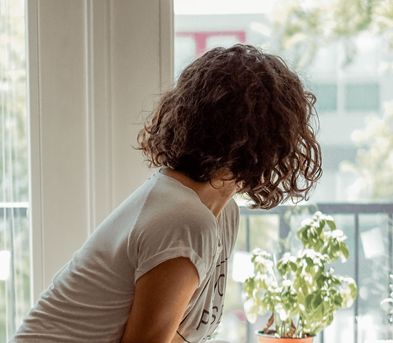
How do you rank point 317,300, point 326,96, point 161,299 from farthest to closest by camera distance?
point 326,96 → point 317,300 → point 161,299

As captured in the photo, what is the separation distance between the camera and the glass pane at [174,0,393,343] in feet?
4.42

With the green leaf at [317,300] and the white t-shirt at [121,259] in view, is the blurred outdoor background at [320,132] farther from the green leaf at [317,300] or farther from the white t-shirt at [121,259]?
the white t-shirt at [121,259]

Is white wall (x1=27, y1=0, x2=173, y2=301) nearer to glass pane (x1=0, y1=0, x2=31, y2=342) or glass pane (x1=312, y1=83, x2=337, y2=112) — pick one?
glass pane (x1=0, y1=0, x2=31, y2=342)

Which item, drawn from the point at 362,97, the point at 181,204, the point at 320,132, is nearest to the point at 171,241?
the point at 181,204

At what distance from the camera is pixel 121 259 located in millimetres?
736

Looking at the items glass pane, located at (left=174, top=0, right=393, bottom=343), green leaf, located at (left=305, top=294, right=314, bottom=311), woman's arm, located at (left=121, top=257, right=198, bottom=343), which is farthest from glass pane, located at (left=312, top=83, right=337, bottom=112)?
woman's arm, located at (left=121, top=257, right=198, bottom=343)

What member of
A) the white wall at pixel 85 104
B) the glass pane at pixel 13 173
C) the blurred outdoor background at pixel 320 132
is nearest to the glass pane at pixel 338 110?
the blurred outdoor background at pixel 320 132

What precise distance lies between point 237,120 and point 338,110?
728 mm

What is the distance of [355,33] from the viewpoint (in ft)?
4.44

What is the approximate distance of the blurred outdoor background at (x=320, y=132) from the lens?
4.40 feet

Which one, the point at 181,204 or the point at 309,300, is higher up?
the point at 181,204

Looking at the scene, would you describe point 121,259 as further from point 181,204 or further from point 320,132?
point 320,132

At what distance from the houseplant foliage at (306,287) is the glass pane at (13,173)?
2.36 feet

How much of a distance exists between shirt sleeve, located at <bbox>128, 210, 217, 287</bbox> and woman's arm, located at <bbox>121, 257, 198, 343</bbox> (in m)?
0.01
